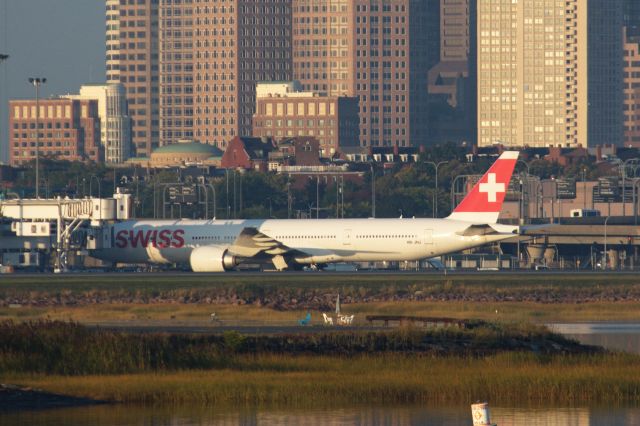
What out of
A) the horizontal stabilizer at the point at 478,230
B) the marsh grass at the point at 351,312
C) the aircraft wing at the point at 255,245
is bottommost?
the marsh grass at the point at 351,312

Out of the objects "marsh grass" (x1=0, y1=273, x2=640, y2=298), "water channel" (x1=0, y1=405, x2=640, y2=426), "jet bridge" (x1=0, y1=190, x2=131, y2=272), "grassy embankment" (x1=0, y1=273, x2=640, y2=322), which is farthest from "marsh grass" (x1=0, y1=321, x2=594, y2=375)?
"jet bridge" (x1=0, y1=190, x2=131, y2=272)

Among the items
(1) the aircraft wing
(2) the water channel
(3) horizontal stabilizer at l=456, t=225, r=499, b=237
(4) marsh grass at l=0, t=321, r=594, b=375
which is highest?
(3) horizontal stabilizer at l=456, t=225, r=499, b=237

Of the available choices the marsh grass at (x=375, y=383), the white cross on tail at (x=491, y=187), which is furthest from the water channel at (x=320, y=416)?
the white cross on tail at (x=491, y=187)

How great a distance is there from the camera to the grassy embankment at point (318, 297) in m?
74.6

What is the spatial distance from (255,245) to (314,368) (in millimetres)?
60719

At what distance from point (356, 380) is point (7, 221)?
74.3 m

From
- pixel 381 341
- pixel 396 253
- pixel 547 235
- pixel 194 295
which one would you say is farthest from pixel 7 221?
pixel 381 341

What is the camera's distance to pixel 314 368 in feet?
164

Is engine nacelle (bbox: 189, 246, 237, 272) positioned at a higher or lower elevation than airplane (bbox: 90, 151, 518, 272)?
lower

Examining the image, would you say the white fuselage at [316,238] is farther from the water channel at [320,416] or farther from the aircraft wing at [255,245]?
the water channel at [320,416]

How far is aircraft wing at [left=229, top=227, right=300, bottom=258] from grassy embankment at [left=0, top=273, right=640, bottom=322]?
9246 mm

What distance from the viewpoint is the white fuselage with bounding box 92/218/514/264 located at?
108 metres

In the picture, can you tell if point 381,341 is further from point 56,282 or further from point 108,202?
point 108,202

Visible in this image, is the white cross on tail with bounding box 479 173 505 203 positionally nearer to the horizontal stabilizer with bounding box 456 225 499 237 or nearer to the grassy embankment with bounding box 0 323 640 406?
the horizontal stabilizer with bounding box 456 225 499 237
